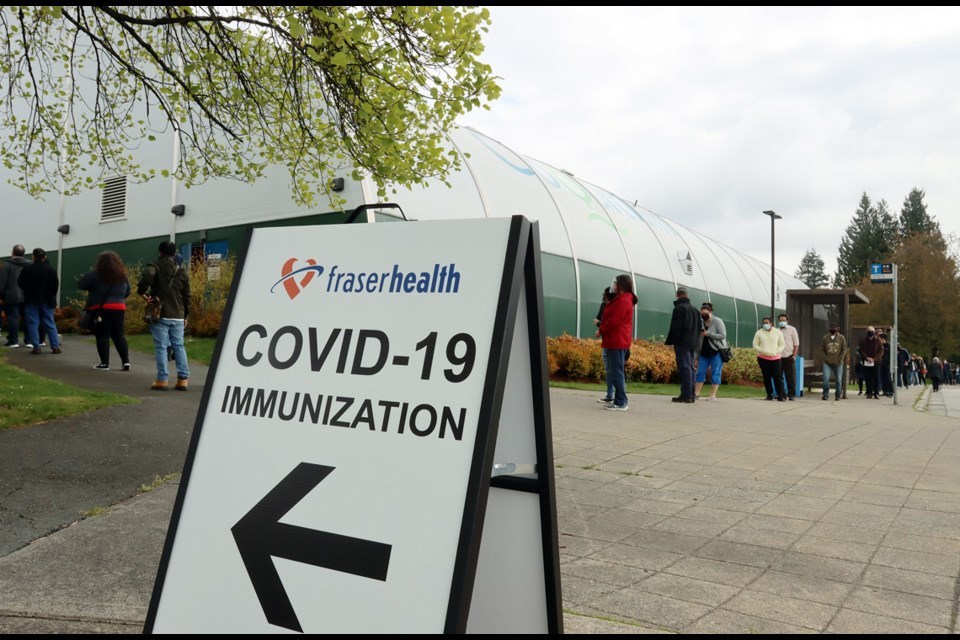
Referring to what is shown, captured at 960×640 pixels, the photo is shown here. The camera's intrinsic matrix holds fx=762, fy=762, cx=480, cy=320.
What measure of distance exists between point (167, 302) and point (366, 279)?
7.97 meters

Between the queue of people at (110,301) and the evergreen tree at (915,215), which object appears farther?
the evergreen tree at (915,215)

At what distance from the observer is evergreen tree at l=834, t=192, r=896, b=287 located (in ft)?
280

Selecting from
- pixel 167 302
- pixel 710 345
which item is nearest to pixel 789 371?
pixel 710 345

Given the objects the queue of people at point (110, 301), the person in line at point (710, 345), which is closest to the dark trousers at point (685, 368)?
the person in line at point (710, 345)

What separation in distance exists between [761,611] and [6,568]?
3.44 m

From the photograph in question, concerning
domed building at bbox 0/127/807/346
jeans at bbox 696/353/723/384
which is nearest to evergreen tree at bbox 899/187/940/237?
domed building at bbox 0/127/807/346

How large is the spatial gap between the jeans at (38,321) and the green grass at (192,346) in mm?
1564

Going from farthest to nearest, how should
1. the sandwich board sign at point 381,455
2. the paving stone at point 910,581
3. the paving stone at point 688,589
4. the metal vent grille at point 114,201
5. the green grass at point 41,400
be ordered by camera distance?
the metal vent grille at point 114,201
the green grass at point 41,400
the paving stone at point 910,581
the paving stone at point 688,589
the sandwich board sign at point 381,455

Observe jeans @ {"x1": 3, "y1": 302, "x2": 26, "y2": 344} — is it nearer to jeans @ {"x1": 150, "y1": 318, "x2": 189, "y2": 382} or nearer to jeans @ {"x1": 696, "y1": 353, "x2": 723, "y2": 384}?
jeans @ {"x1": 150, "y1": 318, "x2": 189, "y2": 382}

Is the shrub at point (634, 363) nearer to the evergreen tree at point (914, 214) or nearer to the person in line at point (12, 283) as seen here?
the person in line at point (12, 283)

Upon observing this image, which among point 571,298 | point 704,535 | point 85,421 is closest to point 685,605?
point 704,535

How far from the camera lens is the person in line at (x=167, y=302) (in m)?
9.57

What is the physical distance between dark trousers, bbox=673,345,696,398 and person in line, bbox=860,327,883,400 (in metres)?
8.79

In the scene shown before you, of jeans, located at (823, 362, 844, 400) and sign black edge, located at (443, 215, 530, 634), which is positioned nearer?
sign black edge, located at (443, 215, 530, 634)
